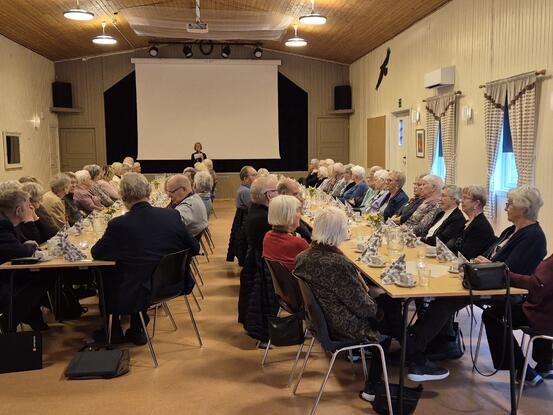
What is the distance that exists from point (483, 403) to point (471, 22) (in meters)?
6.13

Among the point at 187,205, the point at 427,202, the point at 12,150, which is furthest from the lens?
the point at 12,150

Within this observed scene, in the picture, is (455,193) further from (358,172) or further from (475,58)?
(475,58)

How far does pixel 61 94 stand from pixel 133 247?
1159 centimetres

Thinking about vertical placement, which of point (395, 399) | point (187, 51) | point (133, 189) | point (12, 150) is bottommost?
point (395, 399)

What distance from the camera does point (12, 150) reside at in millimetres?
11031

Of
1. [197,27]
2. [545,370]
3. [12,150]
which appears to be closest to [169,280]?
[545,370]

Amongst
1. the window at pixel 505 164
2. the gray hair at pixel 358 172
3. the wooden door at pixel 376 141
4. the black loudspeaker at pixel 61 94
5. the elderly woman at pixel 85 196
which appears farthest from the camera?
the black loudspeaker at pixel 61 94

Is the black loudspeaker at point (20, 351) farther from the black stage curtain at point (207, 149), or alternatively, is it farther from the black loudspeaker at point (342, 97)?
the black loudspeaker at point (342, 97)

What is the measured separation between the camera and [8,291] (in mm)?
4012

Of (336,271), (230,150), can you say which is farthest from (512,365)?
(230,150)

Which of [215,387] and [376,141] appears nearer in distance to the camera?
[215,387]

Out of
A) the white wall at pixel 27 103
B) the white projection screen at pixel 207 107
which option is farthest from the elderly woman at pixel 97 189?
the white projection screen at pixel 207 107

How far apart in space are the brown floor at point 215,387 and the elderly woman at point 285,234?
809mm

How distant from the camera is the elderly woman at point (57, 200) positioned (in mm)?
5883
